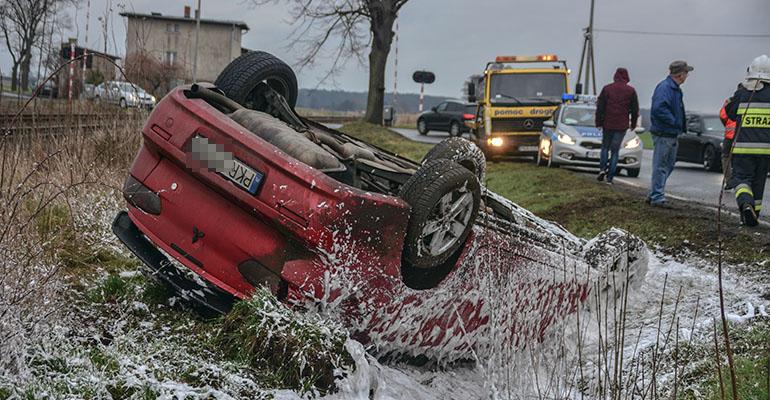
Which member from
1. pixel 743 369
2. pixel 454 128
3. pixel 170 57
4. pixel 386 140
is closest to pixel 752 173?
pixel 743 369

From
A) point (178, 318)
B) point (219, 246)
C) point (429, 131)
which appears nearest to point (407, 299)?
point (219, 246)

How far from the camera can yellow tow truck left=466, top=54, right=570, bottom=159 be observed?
17484 mm

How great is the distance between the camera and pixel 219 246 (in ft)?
11.6

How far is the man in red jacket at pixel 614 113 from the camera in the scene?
12023mm

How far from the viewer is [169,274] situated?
150 inches

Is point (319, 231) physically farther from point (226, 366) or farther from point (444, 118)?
point (444, 118)

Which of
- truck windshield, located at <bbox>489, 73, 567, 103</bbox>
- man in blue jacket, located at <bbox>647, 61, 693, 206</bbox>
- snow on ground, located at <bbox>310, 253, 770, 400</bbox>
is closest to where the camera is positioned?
snow on ground, located at <bbox>310, 253, 770, 400</bbox>

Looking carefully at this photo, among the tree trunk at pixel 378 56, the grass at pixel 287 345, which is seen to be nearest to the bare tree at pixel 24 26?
the grass at pixel 287 345

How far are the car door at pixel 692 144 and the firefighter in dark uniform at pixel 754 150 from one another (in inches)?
430

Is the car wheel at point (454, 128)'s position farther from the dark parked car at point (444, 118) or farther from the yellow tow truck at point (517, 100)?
the yellow tow truck at point (517, 100)

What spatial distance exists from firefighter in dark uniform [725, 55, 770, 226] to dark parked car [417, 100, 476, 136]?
88.7 feet

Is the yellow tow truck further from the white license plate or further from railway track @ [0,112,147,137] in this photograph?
the white license plate

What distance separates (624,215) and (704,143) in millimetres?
10722

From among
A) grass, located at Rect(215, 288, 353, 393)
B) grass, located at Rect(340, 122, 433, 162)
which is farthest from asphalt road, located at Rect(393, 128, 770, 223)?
grass, located at Rect(215, 288, 353, 393)
